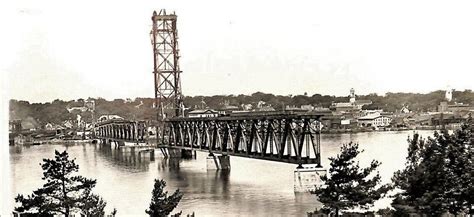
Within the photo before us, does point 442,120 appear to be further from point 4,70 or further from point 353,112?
point 4,70

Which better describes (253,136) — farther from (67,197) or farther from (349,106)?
(67,197)

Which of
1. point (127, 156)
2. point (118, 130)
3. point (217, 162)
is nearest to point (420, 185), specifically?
point (217, 162)

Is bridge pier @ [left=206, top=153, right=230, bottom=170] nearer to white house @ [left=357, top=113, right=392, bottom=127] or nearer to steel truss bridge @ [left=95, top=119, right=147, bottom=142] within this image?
steel truss bridge @ [left=95, top=119, right=147, bottom=142]

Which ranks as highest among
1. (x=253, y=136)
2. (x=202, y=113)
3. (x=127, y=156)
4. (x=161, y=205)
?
(x=202, y=113)

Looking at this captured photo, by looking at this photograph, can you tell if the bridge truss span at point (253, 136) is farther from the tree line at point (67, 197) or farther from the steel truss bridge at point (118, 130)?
the tree line at point (67, 197)

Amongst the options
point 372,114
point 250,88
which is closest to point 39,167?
point 250,88

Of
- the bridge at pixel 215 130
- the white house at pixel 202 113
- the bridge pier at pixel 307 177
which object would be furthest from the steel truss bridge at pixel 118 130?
the bridge pier at pixel 307 177

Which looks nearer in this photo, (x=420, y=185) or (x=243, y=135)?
(x=420, y=185)
